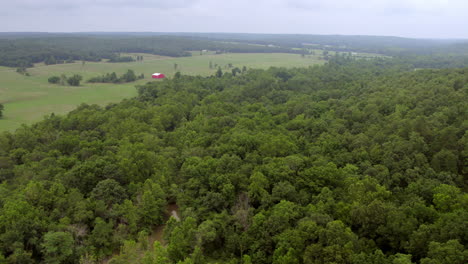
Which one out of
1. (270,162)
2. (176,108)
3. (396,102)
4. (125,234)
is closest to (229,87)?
(176,108)

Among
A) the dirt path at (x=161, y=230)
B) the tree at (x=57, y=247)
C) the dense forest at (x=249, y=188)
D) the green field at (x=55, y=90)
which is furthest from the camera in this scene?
the green field at (x=55, y=90)

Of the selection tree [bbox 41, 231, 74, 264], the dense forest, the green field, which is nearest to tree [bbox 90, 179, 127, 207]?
the dense forest

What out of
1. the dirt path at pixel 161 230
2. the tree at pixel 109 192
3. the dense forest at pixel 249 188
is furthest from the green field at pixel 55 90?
the dirt path at pixel 161 230

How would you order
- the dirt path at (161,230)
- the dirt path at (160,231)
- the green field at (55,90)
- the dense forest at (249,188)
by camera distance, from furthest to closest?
the green field at (55,90), the dirt path at (161,230), the dirt path at (160,231), the dense forest at (249,188)

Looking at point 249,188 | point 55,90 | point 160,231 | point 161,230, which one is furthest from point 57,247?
point 55,90

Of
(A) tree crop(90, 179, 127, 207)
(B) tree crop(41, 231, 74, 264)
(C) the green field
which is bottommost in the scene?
(B) tree crop(41, 231, 74, 264)

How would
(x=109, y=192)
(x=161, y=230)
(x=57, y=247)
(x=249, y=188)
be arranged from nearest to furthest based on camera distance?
(x=57, y=247) < (x=249, y=188) < (x=109, y=192) < (x=161, y=230)

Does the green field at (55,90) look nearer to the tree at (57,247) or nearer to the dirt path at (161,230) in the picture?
the dirt path at (161,230)

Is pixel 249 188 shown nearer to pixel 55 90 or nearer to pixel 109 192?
pixel 109 192

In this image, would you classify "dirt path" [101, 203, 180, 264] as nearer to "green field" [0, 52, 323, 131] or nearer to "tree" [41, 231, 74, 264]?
"tree" [41, 231, 74, 264]
